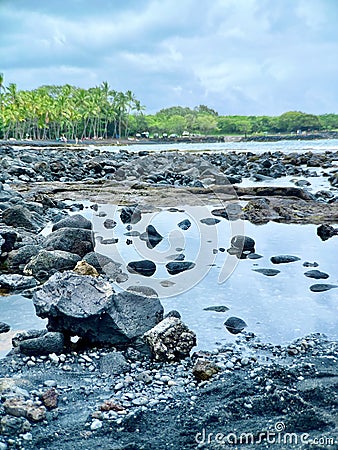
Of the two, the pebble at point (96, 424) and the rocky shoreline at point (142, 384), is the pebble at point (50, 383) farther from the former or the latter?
the pebble at point (96, 424)

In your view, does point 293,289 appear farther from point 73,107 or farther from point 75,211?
point 73,107

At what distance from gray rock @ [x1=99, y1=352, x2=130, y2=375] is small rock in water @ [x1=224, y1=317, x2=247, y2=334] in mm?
950

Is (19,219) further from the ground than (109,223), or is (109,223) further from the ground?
(19,219)

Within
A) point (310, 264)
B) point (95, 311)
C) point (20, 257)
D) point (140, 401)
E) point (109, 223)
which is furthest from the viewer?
point (109, 223)

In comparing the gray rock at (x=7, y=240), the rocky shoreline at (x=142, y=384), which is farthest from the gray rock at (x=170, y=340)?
the gray rock at (x=7, y=240)

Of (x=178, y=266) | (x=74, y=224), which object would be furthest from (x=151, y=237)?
(x=178, y=266)

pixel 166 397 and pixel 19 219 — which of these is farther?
pixel 19 219

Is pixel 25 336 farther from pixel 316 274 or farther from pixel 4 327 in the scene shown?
pixel 316 274

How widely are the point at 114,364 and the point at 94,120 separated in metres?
→ 92.2

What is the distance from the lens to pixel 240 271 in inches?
219

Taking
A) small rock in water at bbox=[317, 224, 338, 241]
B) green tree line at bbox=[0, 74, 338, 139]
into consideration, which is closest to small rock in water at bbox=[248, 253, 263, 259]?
small rock in water at bbox=[317, 224, 338, 241]

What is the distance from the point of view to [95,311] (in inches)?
140

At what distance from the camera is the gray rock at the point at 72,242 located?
577 centimetres

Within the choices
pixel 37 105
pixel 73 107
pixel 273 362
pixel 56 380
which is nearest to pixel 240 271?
pixel 273 362
